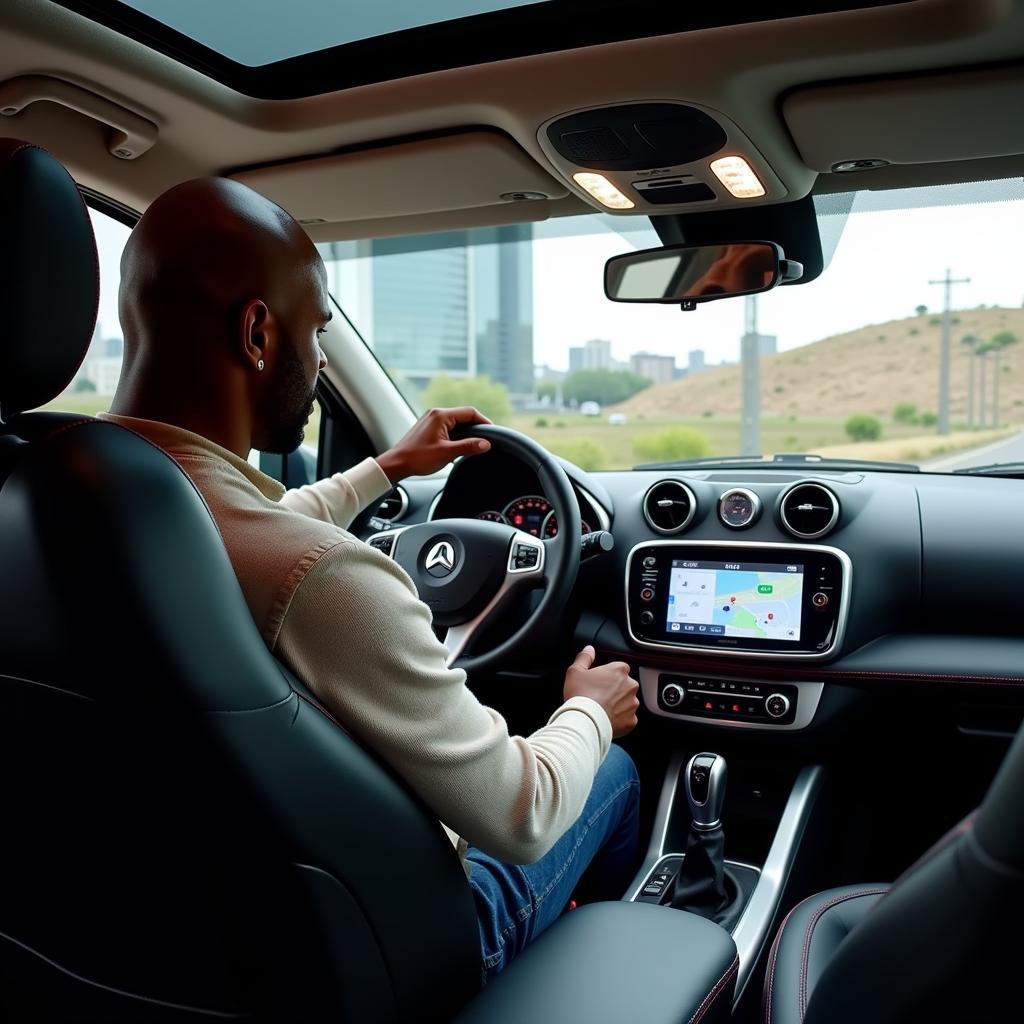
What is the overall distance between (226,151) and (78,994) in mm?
2004

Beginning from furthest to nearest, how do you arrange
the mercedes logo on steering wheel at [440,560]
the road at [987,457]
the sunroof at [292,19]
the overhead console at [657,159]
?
1. the road at [987,457]
2. the mercedes logo on steering wheel at [440,560]
3. the overhead console at [657,159]
4. the sunroof at [292,19]

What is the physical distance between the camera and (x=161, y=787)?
1.08 metres

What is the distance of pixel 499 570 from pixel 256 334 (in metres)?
1.21

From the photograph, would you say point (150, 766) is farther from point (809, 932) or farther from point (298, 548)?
point (809, 932)

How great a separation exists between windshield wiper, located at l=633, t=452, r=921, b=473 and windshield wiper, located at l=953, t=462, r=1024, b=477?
141 mm

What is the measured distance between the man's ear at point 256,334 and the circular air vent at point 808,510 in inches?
67.1

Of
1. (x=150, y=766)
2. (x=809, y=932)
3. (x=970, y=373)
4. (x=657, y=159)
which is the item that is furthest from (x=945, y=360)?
(x=150, y=766)

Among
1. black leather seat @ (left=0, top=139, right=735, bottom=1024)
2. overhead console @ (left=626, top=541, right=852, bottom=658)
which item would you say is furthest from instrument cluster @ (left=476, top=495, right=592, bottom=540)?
black leather seat @ (left=0, top=139, right=735, bottom=1024)

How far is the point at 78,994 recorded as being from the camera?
1.25 meters

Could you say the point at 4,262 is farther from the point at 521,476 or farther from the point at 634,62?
the point at 521,476

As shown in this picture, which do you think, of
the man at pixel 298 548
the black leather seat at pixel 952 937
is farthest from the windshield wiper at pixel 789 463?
the black leather seat at pixel 952 937

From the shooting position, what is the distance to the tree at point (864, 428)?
3566 mm

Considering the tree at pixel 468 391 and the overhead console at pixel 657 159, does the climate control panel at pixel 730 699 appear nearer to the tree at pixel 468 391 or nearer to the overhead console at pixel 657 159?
the tree at pixel 468 391

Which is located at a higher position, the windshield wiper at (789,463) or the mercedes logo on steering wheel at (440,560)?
the windshield wiper at (789,463)
